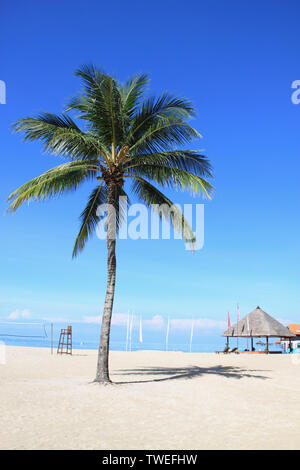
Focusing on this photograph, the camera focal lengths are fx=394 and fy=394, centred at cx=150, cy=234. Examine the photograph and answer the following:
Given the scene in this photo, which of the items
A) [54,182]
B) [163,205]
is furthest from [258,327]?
[54,182]

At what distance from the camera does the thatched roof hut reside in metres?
34.0

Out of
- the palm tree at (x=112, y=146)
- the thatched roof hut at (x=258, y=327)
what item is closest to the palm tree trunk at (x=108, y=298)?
the palm tree at (x=112, y=146)

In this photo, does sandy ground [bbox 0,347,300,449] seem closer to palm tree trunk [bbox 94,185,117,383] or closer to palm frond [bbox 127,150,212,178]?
palm tree trunk [bbox 94,185,117,383]

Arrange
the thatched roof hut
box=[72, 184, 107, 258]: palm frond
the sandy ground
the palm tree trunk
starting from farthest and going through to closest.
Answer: the thatched roof hut → box=[72, 184, 107, 258]: palm frond → the palm tree trunk → the sandy ground

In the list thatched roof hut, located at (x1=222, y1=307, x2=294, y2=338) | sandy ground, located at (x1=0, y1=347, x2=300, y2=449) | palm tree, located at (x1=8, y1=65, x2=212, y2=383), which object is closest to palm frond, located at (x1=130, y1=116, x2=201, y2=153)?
palm tree, located at (x1=8, y1=65, x2=212, y2=383)

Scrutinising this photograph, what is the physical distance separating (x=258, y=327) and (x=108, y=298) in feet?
83.1

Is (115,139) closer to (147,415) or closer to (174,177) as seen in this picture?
(174,177)

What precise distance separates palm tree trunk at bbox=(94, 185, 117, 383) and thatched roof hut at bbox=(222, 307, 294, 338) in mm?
24598

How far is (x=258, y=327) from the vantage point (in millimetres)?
34562

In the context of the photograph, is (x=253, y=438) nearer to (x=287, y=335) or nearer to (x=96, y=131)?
(x=96, y=131)

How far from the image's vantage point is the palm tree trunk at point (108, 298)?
473 inches

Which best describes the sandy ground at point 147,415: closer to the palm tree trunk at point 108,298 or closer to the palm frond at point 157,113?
the palm tree trunk at point 108,298

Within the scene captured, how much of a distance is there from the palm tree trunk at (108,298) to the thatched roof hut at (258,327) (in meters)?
24.6

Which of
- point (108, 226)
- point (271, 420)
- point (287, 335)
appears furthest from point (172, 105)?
point (287, 335)
